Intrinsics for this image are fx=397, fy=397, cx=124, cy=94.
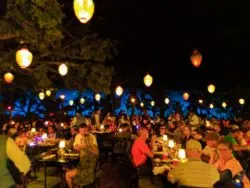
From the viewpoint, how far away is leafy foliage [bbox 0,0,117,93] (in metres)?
9.03

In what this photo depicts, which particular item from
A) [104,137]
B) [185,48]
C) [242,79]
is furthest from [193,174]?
[242,79]

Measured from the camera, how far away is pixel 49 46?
36.9 feet

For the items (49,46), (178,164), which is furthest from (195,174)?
(49,46)

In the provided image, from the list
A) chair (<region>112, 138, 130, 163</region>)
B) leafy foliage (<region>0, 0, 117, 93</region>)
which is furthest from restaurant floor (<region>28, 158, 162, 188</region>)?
leafy foliage (<region>0, 0, 117, 93</region>)

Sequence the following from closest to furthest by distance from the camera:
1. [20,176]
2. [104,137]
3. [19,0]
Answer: [20,176] → [19,0] → [104,137]

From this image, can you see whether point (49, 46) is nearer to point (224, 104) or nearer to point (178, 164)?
point (178, 164)

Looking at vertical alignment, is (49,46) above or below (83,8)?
above

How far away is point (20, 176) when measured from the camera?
619cm

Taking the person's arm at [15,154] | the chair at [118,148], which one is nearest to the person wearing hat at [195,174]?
the person's arm at [15,154]

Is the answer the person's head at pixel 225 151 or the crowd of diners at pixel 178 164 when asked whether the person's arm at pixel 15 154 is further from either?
the person's head at pixel 225 151

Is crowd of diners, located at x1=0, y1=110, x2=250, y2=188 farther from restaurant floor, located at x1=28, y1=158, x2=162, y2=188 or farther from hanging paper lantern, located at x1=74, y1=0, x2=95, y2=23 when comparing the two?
hanging paper lantern, located at x1=74, y1=0, x2=95, y2=23

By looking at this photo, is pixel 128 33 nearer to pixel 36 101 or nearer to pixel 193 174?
pixel 36 101

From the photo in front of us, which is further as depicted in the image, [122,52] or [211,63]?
[211,63]

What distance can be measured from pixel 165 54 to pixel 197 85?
22.9 ft
